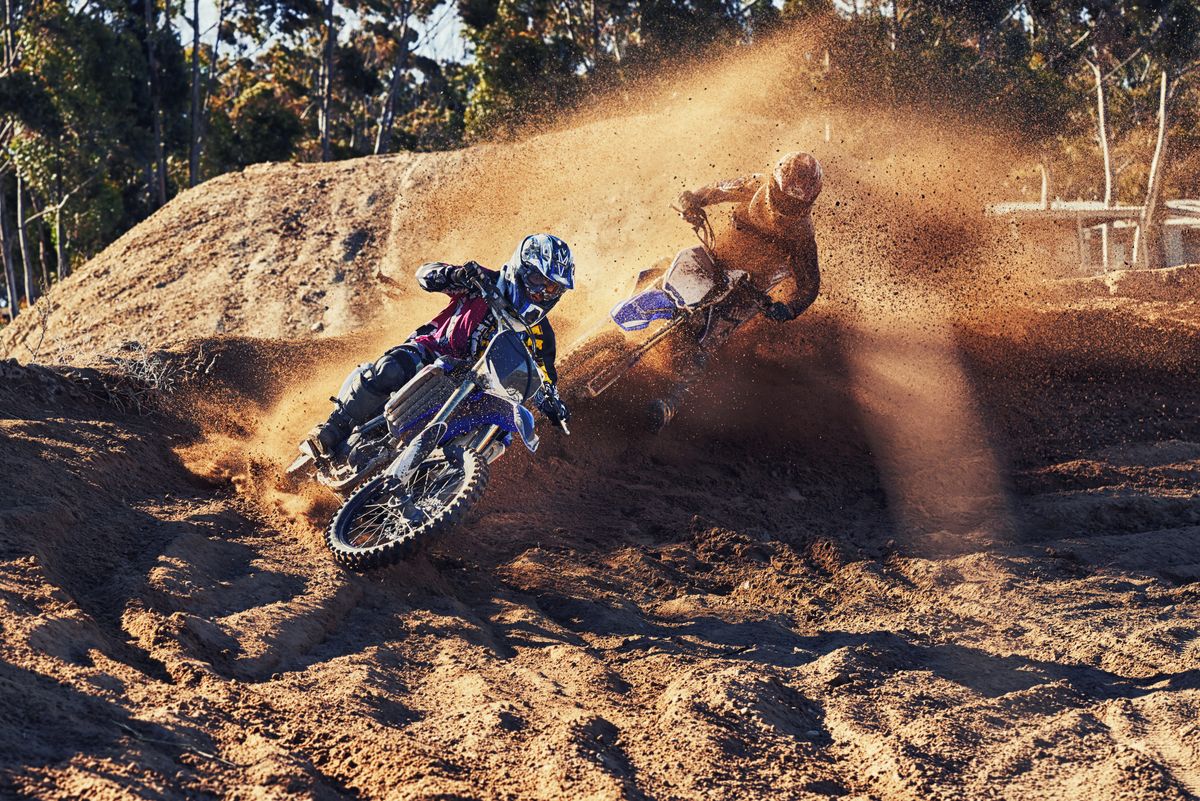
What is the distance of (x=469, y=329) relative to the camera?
24.6 ft

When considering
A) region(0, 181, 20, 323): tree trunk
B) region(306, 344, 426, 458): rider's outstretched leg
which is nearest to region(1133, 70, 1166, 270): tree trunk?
region(306, 344, 426, 458): rider's outstretched leg

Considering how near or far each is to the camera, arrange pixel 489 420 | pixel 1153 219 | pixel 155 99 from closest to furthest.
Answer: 1. pixel 489 420
2. pixel 1153 219
3. pixel 155 99

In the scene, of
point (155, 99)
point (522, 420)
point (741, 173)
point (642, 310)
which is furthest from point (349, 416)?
point (155, 99)

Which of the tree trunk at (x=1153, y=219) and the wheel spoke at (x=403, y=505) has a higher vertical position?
the tree trunk at (x=1153, y=219)

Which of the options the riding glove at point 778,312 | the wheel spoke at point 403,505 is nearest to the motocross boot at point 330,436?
the wheel spoke at point 403,505

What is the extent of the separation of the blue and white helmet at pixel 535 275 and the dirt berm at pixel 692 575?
1605 mm

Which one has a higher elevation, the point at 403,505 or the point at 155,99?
the point at 155,99

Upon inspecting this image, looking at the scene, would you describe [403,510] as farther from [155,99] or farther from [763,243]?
[155,99]

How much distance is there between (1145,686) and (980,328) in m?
7.06

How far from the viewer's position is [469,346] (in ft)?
24.6

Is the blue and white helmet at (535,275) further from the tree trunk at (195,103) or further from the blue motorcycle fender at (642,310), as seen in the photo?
the tree trunk at (195,103)

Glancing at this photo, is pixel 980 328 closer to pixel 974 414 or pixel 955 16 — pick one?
pixel 974 414

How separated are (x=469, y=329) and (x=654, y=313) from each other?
239cm

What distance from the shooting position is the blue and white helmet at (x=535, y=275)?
23.4ft
